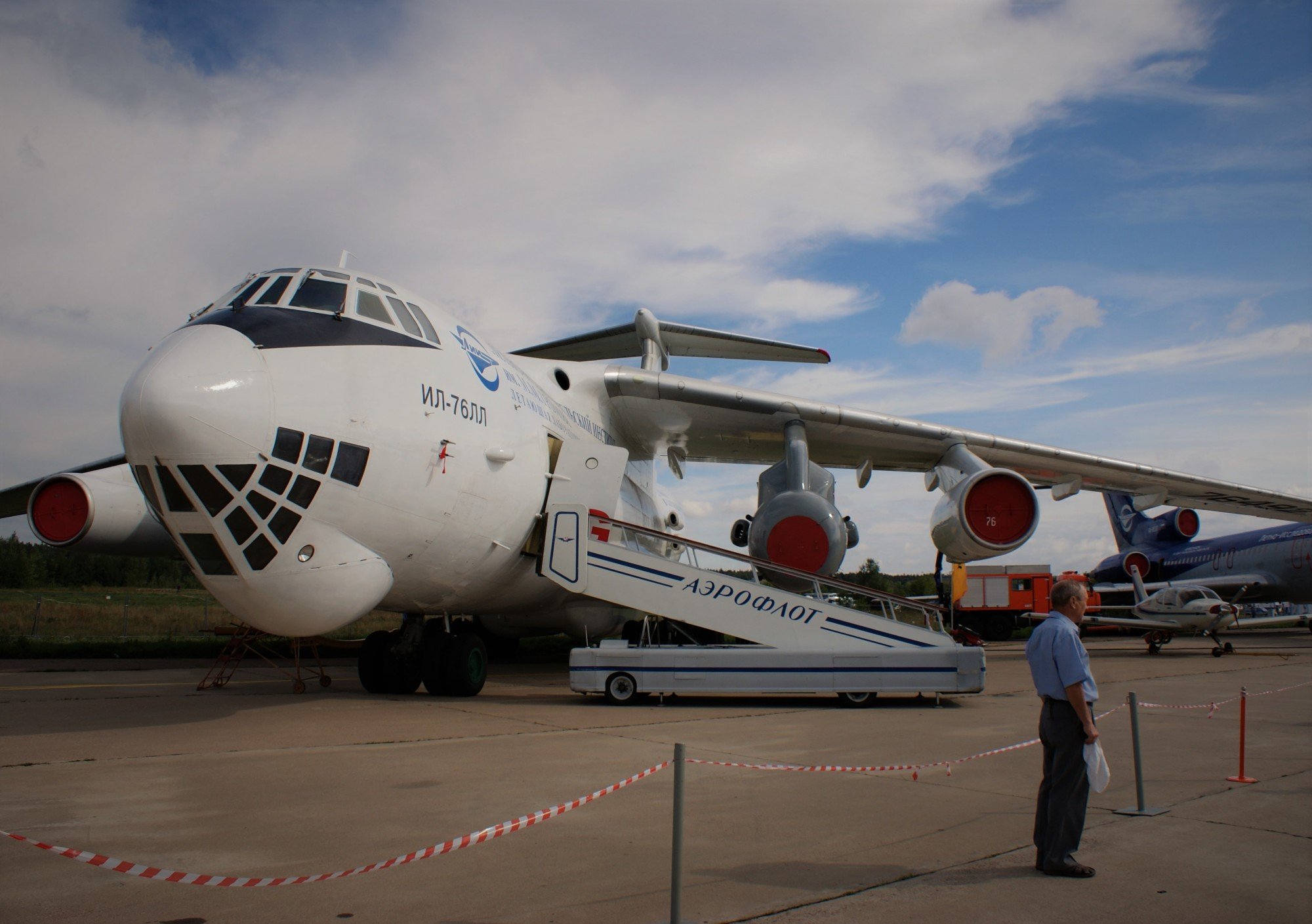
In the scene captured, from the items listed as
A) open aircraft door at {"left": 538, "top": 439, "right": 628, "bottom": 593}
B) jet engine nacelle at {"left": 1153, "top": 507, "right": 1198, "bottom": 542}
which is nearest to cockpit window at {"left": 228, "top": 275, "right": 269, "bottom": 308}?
open aircraft door at {"left": 538, "top": 439, "right": 628, "bottom": 593}

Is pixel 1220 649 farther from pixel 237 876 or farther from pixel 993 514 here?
pixel 237 876

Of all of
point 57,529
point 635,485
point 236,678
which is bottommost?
point 236,678

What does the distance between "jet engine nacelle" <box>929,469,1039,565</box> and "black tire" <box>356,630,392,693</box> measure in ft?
24.4

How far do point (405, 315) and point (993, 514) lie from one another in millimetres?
7951

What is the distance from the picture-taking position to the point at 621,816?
15.2ft

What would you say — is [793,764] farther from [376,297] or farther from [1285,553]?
[1285,553]

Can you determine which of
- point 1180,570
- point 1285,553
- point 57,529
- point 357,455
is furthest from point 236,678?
point 1180,570

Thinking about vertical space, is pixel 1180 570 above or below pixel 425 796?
above

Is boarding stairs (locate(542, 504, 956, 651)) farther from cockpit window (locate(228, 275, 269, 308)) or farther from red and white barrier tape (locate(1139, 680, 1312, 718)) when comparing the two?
cockpit window (locate(228, 275, 269, 308))

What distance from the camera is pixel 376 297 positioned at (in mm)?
7887

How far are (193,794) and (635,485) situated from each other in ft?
34.1

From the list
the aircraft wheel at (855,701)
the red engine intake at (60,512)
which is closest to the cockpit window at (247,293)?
the red engine intake at (60,512)

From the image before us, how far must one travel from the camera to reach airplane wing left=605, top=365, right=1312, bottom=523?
1270cm

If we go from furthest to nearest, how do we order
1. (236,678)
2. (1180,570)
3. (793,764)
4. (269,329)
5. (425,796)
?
(1180,570) < (236,678) < (269,329) < (793,764) < (425,796)
